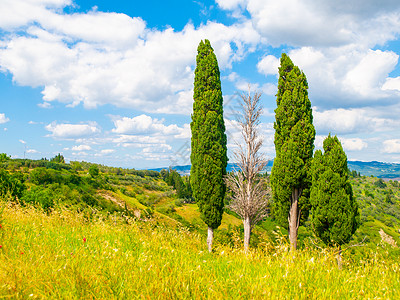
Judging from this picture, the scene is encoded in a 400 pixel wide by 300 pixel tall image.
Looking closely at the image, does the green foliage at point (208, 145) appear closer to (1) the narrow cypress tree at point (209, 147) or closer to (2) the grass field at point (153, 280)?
(1) the narrow cypress tree at point (209, 147)

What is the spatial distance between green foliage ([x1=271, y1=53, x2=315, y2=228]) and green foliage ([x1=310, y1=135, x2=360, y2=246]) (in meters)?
1.09

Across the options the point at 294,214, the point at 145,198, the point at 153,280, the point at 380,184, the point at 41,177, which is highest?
the point at 153,280

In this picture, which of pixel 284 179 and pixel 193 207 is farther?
pixel 193 207

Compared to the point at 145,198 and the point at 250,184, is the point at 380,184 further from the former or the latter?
the point at 250,184

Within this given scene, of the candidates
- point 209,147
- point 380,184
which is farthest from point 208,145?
point 380,184

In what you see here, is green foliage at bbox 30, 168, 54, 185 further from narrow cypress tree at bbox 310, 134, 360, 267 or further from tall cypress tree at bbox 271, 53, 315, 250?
narrow cypress tree at bbox 310, 134, 360, 267

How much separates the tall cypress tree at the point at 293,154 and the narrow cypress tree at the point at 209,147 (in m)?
4.24

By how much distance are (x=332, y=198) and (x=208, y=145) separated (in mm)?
9289

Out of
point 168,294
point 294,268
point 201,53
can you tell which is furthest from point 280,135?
point 168,294

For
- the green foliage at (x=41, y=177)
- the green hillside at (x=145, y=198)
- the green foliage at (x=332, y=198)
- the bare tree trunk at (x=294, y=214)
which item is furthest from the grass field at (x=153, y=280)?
the green foliage at (x=41, y=177)

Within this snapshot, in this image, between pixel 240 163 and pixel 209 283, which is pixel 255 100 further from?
pixel 209 283

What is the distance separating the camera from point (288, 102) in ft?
58.0

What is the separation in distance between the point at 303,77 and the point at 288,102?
2.27 meters

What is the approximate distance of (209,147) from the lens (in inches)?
789
